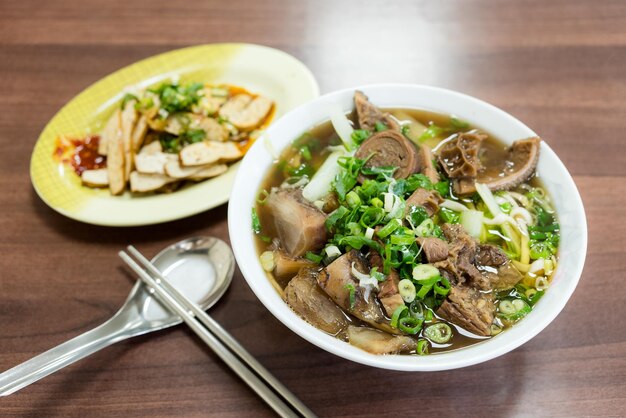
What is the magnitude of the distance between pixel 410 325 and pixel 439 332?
10 centimetres

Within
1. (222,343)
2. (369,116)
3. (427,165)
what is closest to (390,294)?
(427,165)

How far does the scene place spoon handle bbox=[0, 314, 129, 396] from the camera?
1.79 metres

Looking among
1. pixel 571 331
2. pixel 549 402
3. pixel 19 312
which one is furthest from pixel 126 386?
pixel 571 331

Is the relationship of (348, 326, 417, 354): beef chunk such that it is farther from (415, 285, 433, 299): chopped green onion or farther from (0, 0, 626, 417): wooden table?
(0, 0, 626, 417): wooden table

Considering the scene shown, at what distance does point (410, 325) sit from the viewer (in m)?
1.76

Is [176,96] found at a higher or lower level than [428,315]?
higher

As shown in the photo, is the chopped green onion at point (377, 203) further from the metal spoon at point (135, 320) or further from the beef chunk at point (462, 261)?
the metal spoon at point (135, 320)

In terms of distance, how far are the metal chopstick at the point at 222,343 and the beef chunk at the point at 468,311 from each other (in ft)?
1.93

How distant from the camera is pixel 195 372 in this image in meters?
2.06

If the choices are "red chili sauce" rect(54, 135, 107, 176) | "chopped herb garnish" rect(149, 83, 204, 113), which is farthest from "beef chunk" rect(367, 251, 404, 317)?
"red chili sauce" rect(54, 135, 107, 176)

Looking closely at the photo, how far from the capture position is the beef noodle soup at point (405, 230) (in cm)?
176

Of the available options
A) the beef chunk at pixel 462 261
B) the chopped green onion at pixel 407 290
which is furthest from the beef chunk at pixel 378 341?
the beef chunk at pixel 462 261

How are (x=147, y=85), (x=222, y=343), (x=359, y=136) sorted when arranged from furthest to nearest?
(x=147, y=85) < (x=359, y=136) < (x=222, y=343)

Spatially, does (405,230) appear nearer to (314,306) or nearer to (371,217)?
(371,217)
